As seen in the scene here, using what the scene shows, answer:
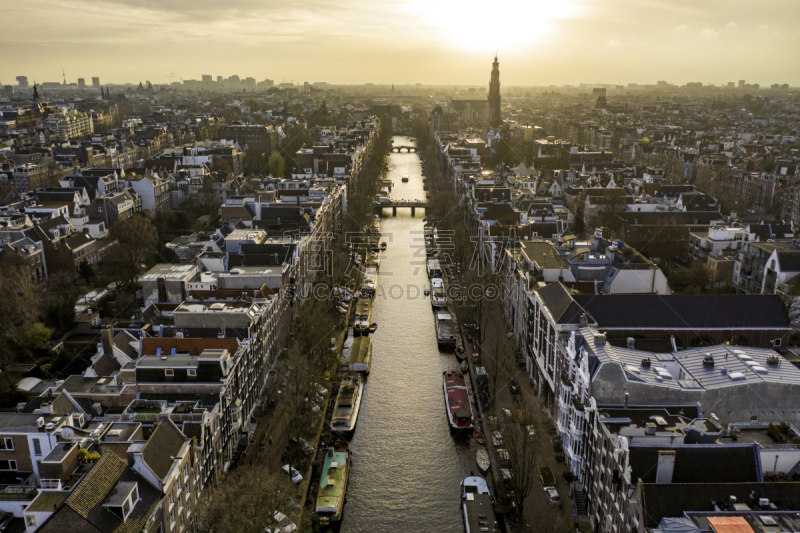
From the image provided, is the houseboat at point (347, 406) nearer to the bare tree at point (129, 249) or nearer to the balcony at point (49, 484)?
the balcony at point (49, 484)

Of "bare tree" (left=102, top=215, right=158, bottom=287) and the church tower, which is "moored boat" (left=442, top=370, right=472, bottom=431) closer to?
"bare tree" (left=102, top=215, right=158, bottom=287)

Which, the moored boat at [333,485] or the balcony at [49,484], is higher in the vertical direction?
the balcony at [49,484]

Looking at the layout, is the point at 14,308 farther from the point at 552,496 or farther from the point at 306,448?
the point at 552,496

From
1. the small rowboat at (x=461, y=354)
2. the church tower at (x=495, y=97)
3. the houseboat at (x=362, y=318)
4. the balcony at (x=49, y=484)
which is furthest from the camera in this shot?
the church tower at (x=495, y=97)

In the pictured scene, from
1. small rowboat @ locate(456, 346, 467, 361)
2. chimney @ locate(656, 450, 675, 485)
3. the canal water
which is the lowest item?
the canal water

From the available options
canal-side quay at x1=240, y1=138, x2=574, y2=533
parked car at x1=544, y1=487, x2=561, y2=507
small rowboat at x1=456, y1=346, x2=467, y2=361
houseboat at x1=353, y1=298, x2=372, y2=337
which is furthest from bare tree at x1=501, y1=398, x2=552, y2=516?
houseboat at x1=353, y1=298, x2=372, y2=337

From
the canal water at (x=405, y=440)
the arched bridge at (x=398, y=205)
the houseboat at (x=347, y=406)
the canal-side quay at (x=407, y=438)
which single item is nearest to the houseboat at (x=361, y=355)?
the canal-side quay at (x=407, y=438)
